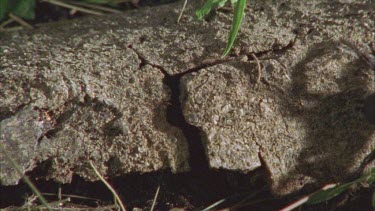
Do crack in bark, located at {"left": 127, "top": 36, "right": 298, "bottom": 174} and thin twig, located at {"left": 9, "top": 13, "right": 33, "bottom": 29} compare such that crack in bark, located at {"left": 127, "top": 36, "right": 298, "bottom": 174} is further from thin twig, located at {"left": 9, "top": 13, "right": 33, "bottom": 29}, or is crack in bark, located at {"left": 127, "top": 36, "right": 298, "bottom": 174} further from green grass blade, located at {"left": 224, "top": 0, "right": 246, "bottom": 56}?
thin twig, located at {"left": 9, "top": 13, "right": 33, "bottom": 29}

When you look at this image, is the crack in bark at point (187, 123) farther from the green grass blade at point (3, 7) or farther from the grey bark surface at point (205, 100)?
the green grass blade at point (3, 7)

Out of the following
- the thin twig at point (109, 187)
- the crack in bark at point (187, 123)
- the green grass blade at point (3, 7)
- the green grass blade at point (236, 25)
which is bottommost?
the thin twig at point (109, 187)

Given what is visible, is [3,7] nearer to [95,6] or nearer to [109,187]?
[95,6]

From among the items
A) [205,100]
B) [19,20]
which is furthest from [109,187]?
[19,20]


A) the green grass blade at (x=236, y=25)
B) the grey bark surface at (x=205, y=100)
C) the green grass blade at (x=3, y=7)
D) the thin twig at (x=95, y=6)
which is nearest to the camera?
the grey bark surface at (x=205, y=100)

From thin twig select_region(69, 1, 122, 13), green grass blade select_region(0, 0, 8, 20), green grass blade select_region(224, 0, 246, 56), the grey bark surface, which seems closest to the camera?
the grey bark surface

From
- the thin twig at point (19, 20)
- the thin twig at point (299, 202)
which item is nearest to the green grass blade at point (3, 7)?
the thin twig at point (19, 20)

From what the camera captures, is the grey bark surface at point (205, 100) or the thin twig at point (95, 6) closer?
the grey bark surface at point (205, 100)

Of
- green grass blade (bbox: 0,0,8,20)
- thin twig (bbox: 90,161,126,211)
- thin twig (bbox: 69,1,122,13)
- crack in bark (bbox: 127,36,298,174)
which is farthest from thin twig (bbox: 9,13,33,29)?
thin twig (bbox: 90,161,126,211)

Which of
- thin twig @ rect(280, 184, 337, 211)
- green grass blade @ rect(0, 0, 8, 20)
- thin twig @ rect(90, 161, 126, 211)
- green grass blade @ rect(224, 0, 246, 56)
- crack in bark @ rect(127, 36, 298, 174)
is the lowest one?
thin twig @ rect(90, 161, 126, 211)
